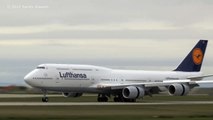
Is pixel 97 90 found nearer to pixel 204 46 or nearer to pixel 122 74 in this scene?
pixel 122 74

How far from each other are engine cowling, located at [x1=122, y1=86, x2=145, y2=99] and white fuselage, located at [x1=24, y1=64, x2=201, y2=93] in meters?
3.81

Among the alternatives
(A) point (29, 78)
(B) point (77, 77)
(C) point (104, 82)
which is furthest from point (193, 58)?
(A) point (29, 78)

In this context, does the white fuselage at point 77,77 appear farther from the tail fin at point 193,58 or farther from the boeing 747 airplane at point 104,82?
the tail fin at point 193,58

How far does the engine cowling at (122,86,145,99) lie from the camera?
72.6 meters

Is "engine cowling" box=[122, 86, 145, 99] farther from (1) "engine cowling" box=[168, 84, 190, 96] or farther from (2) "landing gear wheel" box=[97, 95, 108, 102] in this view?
(1) "engine cowling" box=[168, 84, 190, 96]

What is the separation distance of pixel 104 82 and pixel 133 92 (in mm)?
5488

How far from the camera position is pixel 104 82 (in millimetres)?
76562

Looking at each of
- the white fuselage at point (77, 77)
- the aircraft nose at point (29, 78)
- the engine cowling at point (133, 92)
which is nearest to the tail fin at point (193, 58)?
the white fuselage at point (77, 77)

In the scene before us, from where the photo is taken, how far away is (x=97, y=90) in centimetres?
7531

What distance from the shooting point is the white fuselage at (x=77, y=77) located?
71188mm

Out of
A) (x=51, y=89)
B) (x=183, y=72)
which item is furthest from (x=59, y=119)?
(x=183, y=72)

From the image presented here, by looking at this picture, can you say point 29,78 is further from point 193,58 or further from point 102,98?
point 193,58

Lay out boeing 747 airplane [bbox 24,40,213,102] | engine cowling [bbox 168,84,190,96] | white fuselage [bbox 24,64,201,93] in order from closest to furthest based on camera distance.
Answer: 1. white fuselage [bbox 24,64,201,93]
2. boeing 747 airplane [bbox 24,40,213,102]
3. engine cowling [bbox 168,84,190,96]

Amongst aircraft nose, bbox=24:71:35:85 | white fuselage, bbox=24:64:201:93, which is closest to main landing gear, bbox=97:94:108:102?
white fuselage, bbox=24:64:201:93
